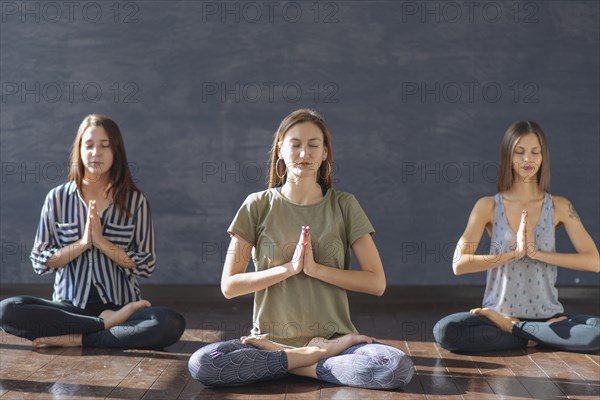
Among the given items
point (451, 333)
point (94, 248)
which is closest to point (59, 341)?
point (94, 248)

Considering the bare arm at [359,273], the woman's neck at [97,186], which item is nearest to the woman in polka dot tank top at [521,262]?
the bare arm at [359,273]

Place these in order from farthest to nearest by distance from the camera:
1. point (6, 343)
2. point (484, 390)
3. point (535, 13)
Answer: point (535, 13), point (6, 343), point (484, 390)

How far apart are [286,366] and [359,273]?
0.42 metres

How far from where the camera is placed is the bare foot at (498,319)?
12.9ft

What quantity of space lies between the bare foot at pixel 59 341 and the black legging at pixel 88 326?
0.05 ft

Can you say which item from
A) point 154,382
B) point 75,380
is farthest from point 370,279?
point 75,380

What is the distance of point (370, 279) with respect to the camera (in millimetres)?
3346

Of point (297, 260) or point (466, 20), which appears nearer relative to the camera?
point (297, 260)

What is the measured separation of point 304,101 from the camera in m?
5.44

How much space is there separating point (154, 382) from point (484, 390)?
1.15 m

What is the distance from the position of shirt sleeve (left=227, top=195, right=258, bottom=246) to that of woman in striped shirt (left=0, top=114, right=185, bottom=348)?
0.70 metres

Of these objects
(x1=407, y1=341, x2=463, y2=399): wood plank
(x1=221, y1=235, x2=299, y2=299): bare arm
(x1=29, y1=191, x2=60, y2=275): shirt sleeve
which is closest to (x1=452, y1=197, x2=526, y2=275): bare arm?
(x1=407, y1=341, x2=463, y2=399): wood plank

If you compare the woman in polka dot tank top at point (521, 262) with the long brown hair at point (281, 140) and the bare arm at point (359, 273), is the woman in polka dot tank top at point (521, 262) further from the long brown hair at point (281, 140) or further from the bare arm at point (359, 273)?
the long brown hair at point (281, 140)

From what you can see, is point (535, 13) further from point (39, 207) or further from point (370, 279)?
point (39, 207)
